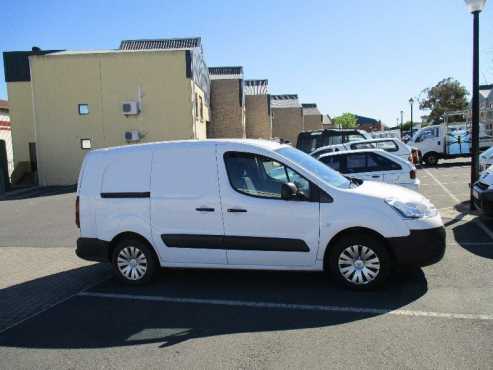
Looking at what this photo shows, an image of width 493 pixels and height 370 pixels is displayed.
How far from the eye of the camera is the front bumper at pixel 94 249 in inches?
260

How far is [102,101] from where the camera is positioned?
22.9m

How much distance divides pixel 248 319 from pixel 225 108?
31685 mm

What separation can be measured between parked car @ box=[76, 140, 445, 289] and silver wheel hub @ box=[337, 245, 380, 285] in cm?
1

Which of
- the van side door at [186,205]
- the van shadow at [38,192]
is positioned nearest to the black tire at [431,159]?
the van shadow at [38,192]

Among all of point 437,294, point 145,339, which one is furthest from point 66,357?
point 437,294

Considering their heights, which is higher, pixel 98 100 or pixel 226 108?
pixel 226 108

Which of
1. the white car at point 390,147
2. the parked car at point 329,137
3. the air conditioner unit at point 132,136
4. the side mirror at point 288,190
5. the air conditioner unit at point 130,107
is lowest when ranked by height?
the side mirror at point 288,190

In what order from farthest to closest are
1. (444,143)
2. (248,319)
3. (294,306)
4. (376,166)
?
1. (444,143)
2. (376,166)
3. (294,306)
4. (248,319)

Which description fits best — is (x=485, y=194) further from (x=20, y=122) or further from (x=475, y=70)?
(x=20, y=122)

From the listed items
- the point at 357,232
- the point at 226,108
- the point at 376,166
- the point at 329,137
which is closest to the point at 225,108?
the point at 226,108

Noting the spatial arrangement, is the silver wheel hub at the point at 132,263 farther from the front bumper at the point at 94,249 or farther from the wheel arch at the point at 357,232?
the wheel arch at the point at 357,232

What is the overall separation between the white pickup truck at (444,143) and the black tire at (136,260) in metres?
20.6

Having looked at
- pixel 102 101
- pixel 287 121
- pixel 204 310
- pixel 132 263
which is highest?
pixel 102 101

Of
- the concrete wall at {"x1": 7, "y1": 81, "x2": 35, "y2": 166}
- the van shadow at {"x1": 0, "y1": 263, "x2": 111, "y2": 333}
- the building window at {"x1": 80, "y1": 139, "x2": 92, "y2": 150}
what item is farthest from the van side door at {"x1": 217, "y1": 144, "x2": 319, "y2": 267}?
the concrete wall at {"x1": 7, "y1": 81, "x2": 35, "y2": 166}
